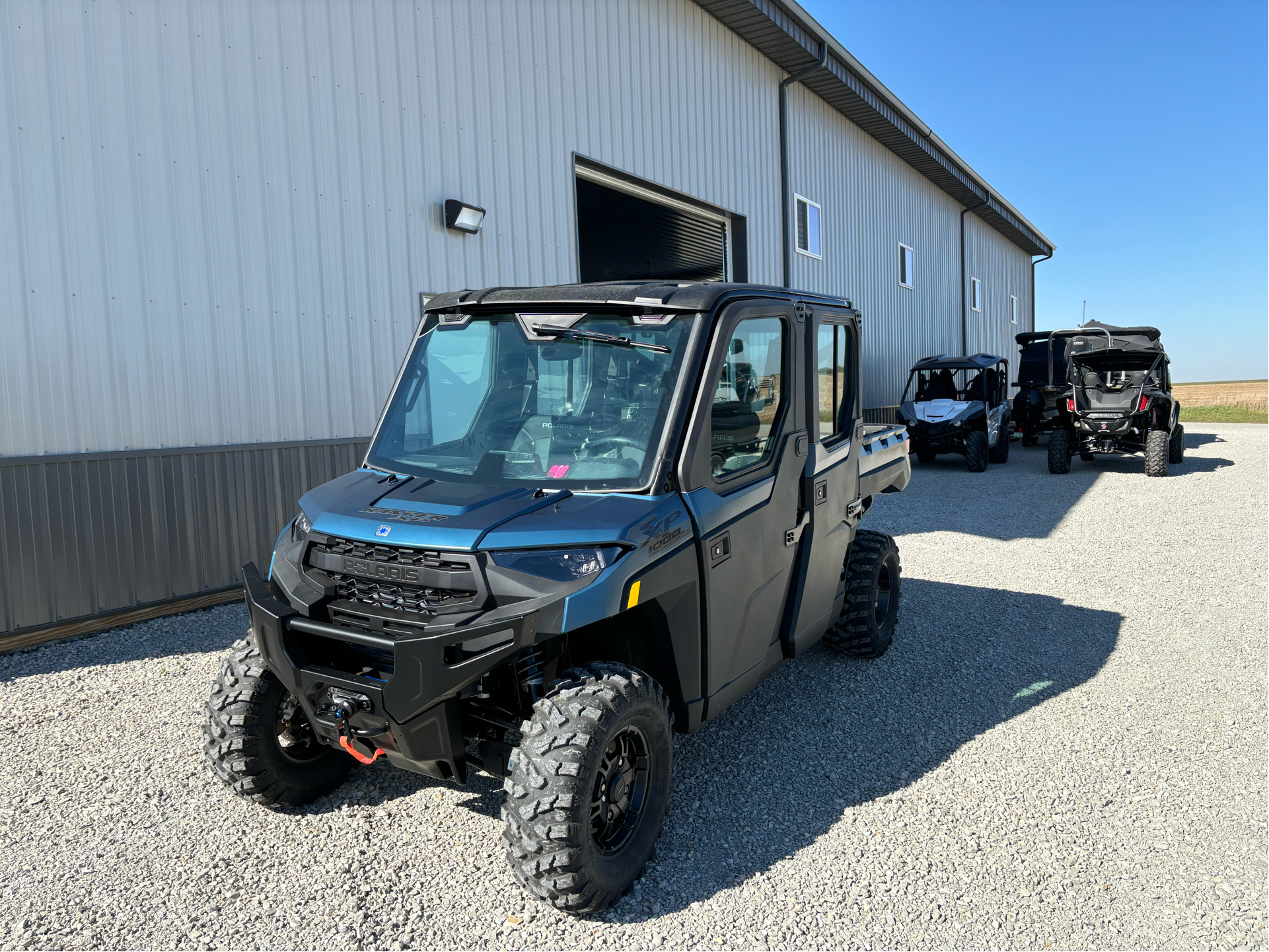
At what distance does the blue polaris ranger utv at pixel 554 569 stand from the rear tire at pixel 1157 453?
38.2ft

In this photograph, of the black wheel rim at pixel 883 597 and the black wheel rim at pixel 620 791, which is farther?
the black wheel rim at pixel 883 597

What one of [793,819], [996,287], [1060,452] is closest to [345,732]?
[793,819]

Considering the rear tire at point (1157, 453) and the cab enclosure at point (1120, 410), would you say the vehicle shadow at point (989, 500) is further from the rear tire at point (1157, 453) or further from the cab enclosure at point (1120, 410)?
the rear tire at point (1157, 453)

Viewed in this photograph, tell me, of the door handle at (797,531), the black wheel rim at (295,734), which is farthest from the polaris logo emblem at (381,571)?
the door handle at (797,531)

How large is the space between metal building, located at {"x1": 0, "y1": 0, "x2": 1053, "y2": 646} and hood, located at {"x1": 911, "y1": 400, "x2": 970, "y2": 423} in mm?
6858

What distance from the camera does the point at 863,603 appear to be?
4801mm

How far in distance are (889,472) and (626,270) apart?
14.8 m

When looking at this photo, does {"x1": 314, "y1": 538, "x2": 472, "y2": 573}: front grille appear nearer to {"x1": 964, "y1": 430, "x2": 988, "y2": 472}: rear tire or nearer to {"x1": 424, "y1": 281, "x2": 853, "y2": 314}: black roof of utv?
{"x1": 424, "y1": 281, "x2": 853, "y2": 314}: black roof of utv

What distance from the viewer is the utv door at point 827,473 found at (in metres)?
3.90

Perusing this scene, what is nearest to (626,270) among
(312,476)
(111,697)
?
(312,476)

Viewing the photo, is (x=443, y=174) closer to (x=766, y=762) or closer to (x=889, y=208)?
(x=766, y=762)

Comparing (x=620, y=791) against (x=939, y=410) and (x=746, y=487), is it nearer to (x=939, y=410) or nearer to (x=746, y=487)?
(x=746, y=487)

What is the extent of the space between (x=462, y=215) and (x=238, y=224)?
210cm

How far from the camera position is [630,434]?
10.2ft
